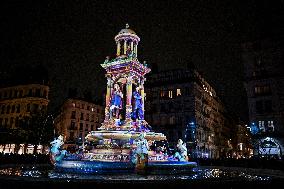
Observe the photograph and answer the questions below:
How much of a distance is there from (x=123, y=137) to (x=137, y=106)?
446 cm

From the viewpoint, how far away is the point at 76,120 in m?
80.9

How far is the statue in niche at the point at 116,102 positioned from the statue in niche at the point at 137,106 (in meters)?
1.35

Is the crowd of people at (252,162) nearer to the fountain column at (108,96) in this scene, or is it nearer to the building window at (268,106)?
the fountain column at (108,96)

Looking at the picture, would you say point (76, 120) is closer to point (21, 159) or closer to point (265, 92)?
point (21, 159)

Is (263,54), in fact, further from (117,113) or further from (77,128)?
(77,128)

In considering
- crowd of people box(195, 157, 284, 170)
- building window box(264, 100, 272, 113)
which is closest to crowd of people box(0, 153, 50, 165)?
crowd of people box(195, 157, 284, 170)

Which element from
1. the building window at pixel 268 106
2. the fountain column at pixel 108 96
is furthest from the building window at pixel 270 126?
the fountain column at pixel 108 96

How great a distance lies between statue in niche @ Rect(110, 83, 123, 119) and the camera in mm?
22859

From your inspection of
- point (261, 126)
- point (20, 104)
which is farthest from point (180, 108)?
point (20, 104)

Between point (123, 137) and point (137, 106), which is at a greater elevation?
point (137, 106)

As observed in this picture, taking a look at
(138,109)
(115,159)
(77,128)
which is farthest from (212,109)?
(115,159)

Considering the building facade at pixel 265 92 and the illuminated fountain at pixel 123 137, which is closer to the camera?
the illuminated fountain at pixel 123 137

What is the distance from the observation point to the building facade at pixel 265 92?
49562mm

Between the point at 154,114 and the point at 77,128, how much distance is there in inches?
1007
